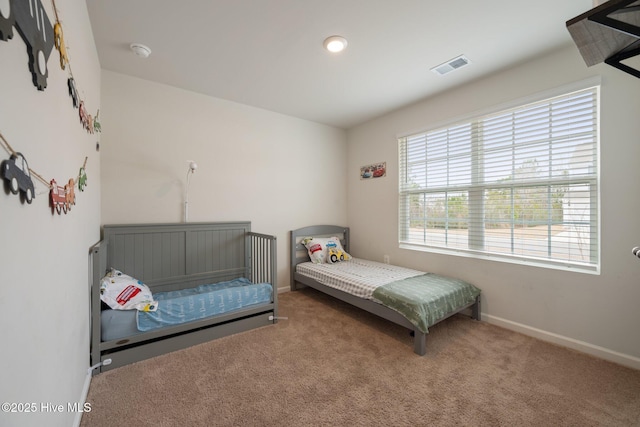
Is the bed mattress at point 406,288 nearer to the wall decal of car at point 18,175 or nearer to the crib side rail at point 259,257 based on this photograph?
the crib side rail at point 259,257

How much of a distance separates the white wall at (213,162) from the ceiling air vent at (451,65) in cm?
188

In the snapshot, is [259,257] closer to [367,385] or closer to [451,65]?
[367,385]

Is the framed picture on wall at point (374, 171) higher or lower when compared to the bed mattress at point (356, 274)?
higher

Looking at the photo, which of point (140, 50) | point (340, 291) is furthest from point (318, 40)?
point (340, 291)

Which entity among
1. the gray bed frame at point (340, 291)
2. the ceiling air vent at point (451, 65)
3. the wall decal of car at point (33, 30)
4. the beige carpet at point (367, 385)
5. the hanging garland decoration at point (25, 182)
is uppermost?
the ceiling air vent at point (451, 65)

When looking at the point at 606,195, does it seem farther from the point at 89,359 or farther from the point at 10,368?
the point at 89,359

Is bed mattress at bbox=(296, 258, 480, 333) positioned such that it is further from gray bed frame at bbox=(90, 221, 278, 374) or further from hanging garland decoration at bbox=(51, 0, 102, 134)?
hanging garland decoration at bbox=(51, 0, 102, 134)

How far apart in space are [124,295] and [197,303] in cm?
52

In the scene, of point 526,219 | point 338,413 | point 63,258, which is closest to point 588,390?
point 526,219

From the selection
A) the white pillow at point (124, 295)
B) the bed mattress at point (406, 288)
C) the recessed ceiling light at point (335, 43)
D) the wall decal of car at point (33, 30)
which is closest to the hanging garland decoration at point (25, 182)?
the wall decal of car at point (33, 30)

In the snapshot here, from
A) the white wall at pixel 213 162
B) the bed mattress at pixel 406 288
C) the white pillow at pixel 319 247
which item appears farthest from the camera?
the white pillow at pixel 319 247

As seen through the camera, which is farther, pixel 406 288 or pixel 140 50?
pixel 406 288

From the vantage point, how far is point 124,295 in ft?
6.36

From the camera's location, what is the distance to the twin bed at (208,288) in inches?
74.2
